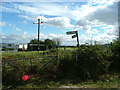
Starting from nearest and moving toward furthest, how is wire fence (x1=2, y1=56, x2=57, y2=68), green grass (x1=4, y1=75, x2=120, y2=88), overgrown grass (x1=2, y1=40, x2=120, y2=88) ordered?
1. green grass (x1=4, y1=75, x2=120, y2=88)
2. overgrown grass (x1=2, y1=40, x2=120, y2=88)
3. wire fence (x1=2, y1=56, x2=57, y2=68)

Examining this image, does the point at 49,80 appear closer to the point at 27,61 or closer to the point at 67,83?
the point at 67,83

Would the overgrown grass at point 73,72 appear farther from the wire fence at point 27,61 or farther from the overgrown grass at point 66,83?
the wire fence at point 27,61

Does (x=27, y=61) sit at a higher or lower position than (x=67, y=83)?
higher

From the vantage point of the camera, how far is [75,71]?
18.7 feet

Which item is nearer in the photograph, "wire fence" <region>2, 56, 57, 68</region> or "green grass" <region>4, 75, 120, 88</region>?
"green grass" <region>4, 75, 120, 88</region>

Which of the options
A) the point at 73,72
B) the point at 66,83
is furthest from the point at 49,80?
the point at 73,72

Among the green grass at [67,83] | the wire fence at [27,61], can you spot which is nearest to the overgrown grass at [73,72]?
the green grass at [67,83]

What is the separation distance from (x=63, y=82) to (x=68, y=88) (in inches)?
17.6

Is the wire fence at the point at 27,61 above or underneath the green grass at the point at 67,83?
above

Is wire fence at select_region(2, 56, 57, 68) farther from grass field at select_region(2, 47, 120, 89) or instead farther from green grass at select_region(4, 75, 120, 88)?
green grass at select_region(4, 75, 120, 88)

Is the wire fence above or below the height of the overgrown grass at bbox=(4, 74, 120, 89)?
above

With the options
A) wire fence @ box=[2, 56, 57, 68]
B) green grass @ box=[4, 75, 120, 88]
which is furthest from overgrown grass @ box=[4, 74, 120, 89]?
wire fence @ box=[2, 56, 57, 68]

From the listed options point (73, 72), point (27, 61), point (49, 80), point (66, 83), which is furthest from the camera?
point (73, 72)

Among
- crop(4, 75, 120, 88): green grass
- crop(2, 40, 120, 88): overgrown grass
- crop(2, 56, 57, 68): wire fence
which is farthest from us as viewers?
crop(2, 56, 57, 68): wire fence
